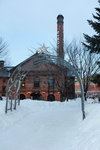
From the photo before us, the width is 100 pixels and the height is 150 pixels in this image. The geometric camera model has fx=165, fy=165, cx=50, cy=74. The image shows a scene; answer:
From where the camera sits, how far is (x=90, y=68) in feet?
65.3

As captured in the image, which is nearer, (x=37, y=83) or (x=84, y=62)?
(x=84, y=62)

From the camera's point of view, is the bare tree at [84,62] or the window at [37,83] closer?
the bare tree at [84,62]

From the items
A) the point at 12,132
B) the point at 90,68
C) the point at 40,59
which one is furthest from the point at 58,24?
the point at 12,132

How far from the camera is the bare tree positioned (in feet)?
65.0

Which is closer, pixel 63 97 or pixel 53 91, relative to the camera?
pixel 63 97

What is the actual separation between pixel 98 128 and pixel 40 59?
713 cm

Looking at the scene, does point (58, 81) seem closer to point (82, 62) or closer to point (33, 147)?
point (82, 62)

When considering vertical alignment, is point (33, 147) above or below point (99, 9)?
below

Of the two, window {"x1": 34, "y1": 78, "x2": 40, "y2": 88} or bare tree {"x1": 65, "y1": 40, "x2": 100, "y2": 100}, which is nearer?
bare tree {"x1": 65, "y1": 40, "x2": 100, "y2": 100}

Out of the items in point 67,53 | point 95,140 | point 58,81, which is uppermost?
point 67,53

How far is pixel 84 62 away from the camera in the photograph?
2047cm

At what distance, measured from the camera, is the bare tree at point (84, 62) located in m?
19.8

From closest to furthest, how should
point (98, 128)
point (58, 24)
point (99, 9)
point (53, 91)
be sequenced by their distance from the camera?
point (98, 128), point (99, 9), point (53, 91), point (58, 24)

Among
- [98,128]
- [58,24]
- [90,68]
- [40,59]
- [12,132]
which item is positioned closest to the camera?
[98,128]
